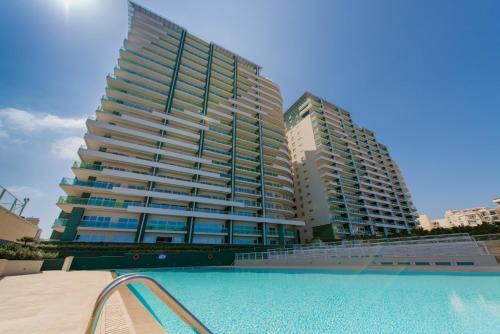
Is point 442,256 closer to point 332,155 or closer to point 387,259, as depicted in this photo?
point 387,259

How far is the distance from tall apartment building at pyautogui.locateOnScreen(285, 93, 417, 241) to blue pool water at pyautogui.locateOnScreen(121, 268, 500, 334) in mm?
31888

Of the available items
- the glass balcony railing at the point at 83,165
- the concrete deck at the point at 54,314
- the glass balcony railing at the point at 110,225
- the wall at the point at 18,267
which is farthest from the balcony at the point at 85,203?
the concrete deck at the point at 54,314

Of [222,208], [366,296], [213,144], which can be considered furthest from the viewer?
[213,144]

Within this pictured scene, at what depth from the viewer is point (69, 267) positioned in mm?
18375

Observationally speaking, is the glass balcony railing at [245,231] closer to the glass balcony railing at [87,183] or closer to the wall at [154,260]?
the wall at [154,260]

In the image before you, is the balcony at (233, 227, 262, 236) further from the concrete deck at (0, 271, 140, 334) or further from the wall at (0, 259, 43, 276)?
the concrete deck at (0, 271, 140, 334)

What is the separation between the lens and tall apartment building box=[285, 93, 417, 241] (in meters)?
Answer: 43.5

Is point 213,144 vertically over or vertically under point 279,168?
over

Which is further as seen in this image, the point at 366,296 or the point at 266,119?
the point at 266,119

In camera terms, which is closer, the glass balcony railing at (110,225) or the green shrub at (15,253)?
the green shrub at (15,253)

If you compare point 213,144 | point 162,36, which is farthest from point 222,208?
point 162,36

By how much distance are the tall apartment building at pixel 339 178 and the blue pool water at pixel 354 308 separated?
105ft

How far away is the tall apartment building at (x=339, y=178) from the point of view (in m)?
43.5

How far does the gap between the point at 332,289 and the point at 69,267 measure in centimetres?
2193
